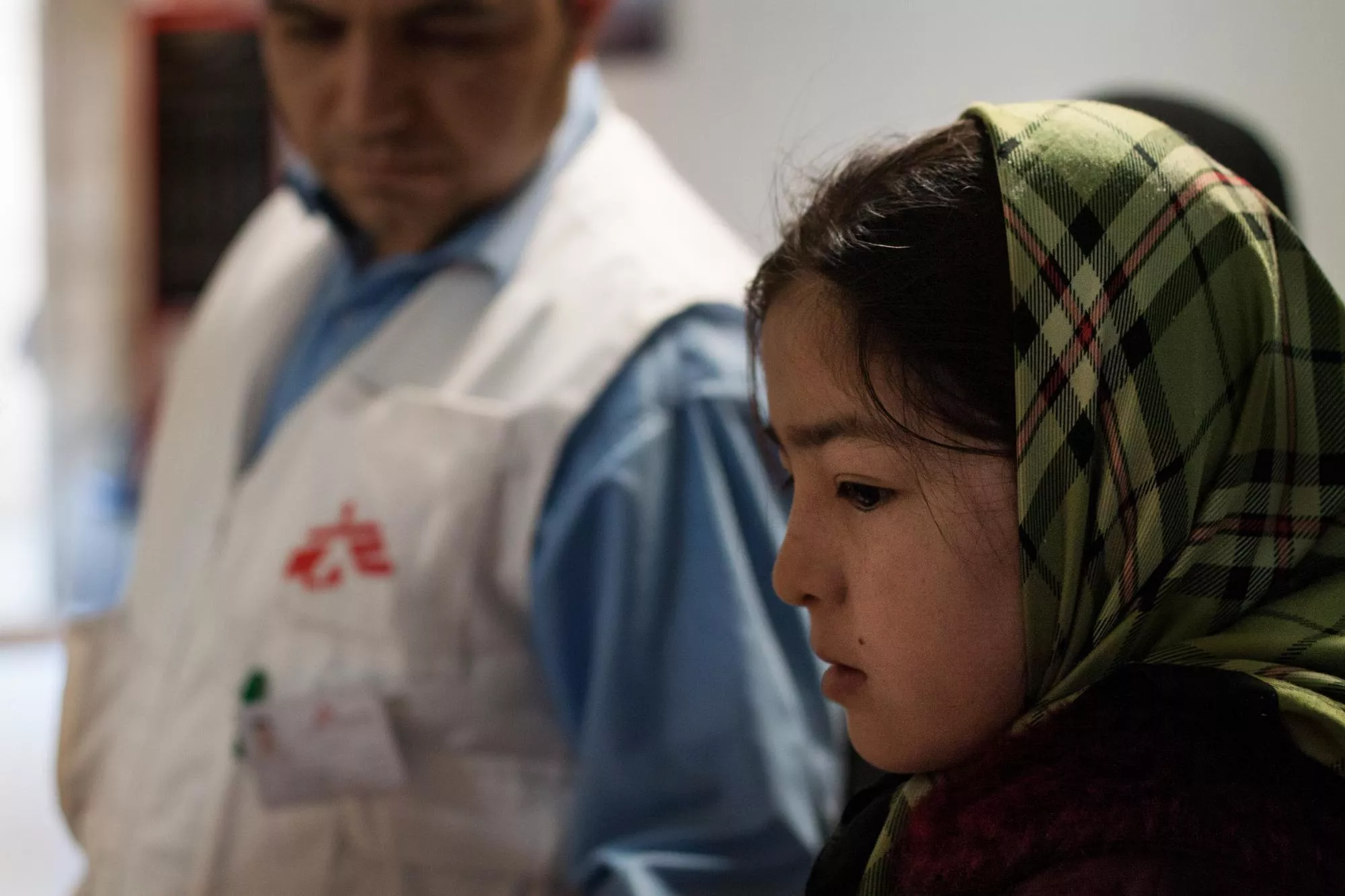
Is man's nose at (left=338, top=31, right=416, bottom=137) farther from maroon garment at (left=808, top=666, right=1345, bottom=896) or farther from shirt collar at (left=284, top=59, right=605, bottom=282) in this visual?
maroon garment at (left=808, top=666, right=1345, bottom=896)

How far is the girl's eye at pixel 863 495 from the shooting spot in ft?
2.32

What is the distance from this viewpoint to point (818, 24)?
5.06ft

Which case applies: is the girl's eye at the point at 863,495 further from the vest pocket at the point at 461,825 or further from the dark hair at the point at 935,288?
the vest pocket at the point at 461,825

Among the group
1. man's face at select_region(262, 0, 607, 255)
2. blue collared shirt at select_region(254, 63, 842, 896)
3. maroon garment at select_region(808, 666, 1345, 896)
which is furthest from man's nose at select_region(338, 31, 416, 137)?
maroon garment at select_region(808, 666, 1345, 896)

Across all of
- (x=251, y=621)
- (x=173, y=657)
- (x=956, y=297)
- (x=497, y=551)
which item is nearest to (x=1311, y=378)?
(x=956, y=297)

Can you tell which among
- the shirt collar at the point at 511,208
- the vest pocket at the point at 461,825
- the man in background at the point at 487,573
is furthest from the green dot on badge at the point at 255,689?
the shirt collar at the point at 511,208

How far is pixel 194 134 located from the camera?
2627 millimetres

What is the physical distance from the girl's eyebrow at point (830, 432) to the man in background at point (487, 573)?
40cm

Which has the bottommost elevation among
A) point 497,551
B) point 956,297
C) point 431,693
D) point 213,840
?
point 213,840

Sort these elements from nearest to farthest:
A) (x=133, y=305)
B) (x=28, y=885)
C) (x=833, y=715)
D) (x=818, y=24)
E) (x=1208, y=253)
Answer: (x=1208, y=253) → (x=833, y=715) → (x=28, y=885) → (x=818, y=24) → (x=133, y=305)

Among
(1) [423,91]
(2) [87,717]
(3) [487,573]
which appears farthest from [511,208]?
(2) [87,717]

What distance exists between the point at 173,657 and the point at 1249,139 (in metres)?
1.17

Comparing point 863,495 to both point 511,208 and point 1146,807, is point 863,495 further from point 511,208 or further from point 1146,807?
point 511,208

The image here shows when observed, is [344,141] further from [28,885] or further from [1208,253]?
[1208,253]
